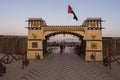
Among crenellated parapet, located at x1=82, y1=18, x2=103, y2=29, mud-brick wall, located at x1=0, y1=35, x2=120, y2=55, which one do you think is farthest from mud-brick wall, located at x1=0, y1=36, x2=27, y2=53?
crenellated parapet, located at x1=82, y1=18, x2=103, y2=29

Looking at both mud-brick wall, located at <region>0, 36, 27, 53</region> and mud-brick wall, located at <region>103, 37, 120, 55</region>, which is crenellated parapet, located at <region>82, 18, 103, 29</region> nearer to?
mud-brick wall, located at <region>103, 37, 120, 55</region>

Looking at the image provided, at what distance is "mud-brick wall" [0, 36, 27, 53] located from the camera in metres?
33.2

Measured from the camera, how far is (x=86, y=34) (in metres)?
26.9

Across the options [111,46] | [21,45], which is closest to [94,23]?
[111,46]

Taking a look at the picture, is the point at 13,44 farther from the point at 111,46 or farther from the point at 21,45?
the point at 111,46

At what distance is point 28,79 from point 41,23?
14.3 m

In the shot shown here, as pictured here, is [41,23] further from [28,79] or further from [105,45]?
[28,79]

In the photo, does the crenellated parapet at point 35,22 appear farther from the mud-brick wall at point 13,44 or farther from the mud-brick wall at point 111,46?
the mud-brick wall at point 111,46

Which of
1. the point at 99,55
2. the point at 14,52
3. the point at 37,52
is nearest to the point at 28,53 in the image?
the point at 37,52

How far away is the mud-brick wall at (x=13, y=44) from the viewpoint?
33156mm

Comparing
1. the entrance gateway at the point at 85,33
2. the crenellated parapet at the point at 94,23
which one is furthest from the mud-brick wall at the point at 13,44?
the crenellated parapet at the point at 94,23

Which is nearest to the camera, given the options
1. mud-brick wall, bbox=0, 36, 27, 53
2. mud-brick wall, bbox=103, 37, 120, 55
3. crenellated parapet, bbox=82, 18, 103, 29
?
crenellated parapet, bbox=82, 18, 103, 29

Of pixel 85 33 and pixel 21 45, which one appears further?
pixel 21 45

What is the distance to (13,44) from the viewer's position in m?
34.1
